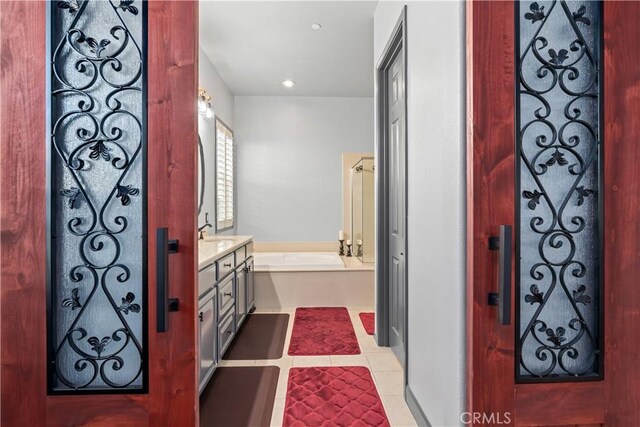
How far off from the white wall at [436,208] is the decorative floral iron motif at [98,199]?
110 cm

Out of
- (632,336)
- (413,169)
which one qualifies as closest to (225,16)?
(413,169)

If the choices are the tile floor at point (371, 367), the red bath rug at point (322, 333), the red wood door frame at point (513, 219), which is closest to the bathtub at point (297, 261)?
the red bath rug at point (322, 333)

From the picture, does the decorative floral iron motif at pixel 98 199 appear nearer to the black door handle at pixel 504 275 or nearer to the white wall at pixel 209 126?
the black door handle at pixel 504 275

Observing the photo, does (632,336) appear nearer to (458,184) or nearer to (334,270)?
(458,184)

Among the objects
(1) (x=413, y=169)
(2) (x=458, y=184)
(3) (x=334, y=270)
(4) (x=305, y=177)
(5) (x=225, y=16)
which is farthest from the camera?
(4) (x=305, y=177)

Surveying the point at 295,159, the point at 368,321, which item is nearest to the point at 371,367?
the point at 368,321

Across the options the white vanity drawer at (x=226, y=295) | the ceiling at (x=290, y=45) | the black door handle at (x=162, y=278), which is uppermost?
the ceiling at (x=290, y=45)

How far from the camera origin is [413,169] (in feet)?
6.15

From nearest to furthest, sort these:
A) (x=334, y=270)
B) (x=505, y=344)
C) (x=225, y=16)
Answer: (x=505, y=344), (x=225, y=16), (x=334, y=270)

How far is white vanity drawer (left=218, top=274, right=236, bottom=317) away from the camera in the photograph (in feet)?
8.34

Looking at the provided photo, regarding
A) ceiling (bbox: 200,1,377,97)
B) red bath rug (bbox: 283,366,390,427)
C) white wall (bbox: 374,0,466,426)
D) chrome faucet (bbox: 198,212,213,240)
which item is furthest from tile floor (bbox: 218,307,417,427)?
ceiling (bbox: 200,1,377,97)

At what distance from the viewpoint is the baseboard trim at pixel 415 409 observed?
1.71 m

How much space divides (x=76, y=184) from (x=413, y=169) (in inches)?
58.4

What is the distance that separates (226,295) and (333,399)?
1115mm
